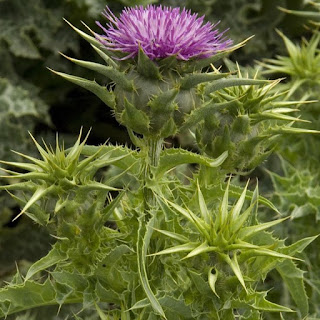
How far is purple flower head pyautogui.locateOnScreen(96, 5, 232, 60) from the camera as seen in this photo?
1.71m

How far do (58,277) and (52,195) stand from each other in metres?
0.27

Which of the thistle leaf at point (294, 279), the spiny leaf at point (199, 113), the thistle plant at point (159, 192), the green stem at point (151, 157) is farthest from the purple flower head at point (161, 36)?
the thistle leaf at point (294, 279)

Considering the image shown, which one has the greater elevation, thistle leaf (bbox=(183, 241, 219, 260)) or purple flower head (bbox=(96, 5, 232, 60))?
purple flower head (bbox=(96, 5, 232, 60))

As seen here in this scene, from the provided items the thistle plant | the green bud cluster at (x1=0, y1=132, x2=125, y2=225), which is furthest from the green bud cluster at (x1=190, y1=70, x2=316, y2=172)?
the green bud cluster at (x1=0, y1=132, x2=125, y2=225)

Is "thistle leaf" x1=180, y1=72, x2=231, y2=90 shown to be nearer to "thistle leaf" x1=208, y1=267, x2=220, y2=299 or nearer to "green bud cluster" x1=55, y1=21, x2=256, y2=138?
"green bud cluster" x1=55, y1=21, x2=256, y2=138

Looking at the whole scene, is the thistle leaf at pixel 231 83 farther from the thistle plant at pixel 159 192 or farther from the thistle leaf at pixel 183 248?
the thistle leaf at pixel 183 248

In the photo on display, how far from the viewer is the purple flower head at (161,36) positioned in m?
1.71

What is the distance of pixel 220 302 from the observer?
181cm

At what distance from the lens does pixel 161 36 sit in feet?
5.59

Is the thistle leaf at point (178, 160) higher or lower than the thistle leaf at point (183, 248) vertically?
higher

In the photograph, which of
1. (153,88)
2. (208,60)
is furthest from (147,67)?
(208,60)

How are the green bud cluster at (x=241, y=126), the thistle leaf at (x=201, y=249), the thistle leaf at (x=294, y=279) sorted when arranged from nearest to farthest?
1. the thistle leaf at (x=201, y=249)
2. the green bud cluster at (x=241, y=126)
3. the thistle leaf at (x=294, y=279)

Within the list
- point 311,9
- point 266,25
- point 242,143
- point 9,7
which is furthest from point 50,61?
point 242,143

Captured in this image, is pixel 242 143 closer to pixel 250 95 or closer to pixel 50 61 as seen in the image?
pixel 250 95
